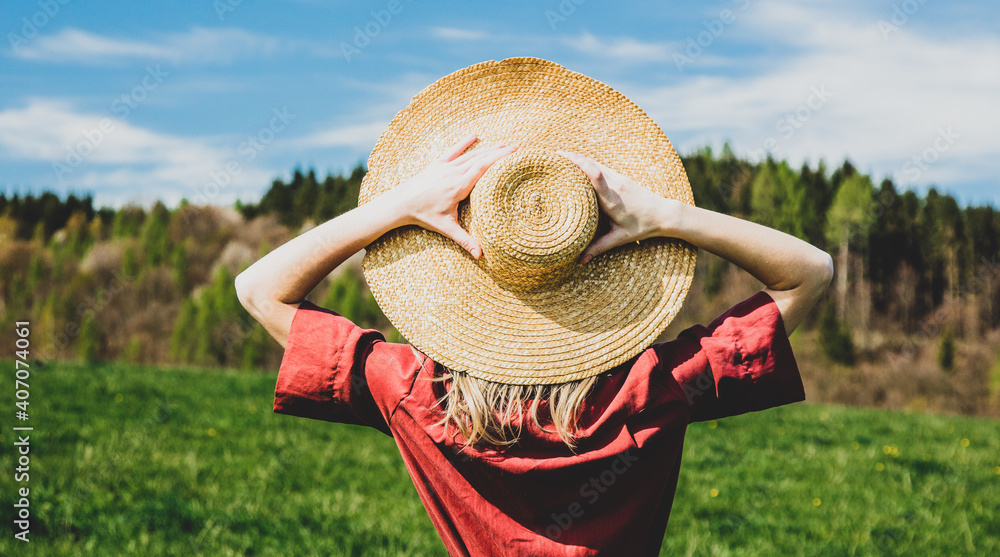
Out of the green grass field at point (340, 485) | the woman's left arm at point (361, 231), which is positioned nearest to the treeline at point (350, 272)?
the green grass field at point (340, 485)

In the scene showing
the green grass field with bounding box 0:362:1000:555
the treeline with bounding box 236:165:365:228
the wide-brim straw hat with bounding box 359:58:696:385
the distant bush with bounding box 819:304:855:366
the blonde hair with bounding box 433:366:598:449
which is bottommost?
the distant bush with bounding box 819:304:855:366

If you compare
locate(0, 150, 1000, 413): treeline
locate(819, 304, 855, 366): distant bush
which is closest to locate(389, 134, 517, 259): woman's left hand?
locate(0, 150, 1000, 413): treeline

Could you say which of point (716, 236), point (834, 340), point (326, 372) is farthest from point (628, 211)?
point (834, 340)

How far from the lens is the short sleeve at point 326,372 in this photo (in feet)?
5.72

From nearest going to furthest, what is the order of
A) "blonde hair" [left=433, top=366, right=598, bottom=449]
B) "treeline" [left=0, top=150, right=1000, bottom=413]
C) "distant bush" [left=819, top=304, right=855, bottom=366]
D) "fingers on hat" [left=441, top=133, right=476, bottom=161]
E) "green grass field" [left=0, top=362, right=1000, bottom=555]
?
"blonde hair" [left=433, top=366, right=598, bottom=449] < "fingers on hat" [left=441, top=133, right=476, bottom=161] < "green grass field" [left=0, top=362, right=1000, bottom=555] < "treeline" [left=0, top=150, right=1000, bottom=413] < "distant bush" [left=819, top=304, right=855, bottom=366]

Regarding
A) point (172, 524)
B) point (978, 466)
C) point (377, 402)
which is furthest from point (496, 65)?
point (978, 466)

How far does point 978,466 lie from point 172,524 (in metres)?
8.66

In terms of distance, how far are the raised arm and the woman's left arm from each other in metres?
0.29

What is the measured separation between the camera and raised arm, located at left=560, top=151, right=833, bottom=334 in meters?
1.69

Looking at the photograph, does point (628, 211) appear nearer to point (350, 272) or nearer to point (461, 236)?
point (461, 236)

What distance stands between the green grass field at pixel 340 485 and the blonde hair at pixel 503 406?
347 centimetres

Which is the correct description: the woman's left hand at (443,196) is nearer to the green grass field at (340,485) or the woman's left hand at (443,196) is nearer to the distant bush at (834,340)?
the green grass field at (340,485)

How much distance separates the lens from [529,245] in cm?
167

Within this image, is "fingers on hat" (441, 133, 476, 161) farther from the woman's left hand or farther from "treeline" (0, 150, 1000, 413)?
"treeline" (0, 150, 1000, 413)
